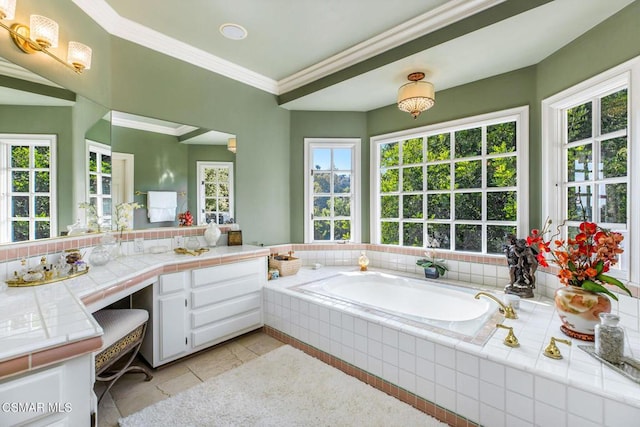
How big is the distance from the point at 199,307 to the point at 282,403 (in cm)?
103

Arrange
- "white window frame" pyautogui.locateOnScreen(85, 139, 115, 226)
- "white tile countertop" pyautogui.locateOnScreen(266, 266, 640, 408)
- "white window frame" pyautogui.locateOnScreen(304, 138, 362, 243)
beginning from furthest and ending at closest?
1. "white window frame" pyautogui.locateOnScreen(304, 138, 362, 243)
2. "white window frame" pyautogui.locateOnScreen(85, 139, 115, 226)
3. "white tile countertop" pyautogui.locateOnScreen(266, 266, 640, 408)

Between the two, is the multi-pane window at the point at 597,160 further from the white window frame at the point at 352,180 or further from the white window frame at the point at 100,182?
the white window frame at the point at 100,182

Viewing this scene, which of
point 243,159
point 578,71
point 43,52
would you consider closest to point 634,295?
point 578,71

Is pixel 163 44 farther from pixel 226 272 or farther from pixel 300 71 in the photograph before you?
pixel 226 272

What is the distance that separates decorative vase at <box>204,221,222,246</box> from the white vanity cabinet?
430mm

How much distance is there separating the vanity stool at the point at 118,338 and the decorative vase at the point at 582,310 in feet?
8.71

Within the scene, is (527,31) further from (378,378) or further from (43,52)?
(43,52)

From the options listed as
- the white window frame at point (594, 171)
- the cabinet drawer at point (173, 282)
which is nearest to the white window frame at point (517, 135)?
the white window frame at point (594, 171)

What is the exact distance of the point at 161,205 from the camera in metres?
2.66

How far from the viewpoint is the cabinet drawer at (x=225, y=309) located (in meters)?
2.35

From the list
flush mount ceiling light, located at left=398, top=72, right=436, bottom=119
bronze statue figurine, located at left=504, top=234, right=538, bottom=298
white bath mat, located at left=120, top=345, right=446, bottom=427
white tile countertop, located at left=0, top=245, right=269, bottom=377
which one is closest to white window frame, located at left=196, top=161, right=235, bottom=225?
white tile countertop, located at left=0, top=245, right=269, bottom=377

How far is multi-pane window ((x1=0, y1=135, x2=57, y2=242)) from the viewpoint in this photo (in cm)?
161

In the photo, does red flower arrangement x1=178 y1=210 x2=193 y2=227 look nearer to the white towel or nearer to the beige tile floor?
the white towel

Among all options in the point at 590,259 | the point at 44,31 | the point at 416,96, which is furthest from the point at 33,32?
the point at 590,259
